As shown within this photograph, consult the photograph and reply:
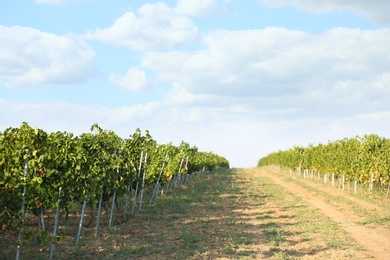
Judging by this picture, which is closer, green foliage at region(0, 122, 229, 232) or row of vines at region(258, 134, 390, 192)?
green foliage at region(0, 122, 229, 232)

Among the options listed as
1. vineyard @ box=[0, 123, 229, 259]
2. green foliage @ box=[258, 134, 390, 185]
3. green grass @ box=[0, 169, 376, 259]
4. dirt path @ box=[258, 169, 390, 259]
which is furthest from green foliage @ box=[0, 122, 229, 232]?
green foliage @ box=[258, 134, 390, 185]

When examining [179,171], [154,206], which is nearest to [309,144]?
[179,171]

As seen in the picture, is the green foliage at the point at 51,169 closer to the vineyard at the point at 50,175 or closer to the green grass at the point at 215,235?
the vineyard at the point at 50,175

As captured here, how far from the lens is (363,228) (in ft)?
62.0

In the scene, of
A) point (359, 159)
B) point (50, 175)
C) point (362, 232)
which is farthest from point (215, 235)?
point (359, 159)

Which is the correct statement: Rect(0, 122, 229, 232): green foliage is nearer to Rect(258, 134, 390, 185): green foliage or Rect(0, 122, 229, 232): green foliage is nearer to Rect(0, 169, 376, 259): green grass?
Rect(0, 169, 376, 259): green grass

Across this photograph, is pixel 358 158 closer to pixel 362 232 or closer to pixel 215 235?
pixel 362 232

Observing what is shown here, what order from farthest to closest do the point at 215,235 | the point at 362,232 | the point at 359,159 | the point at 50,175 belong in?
the point at 359,159 < the point at 362,232 < the point at 215,235 < the point at 50,175

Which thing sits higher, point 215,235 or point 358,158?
point 358,158

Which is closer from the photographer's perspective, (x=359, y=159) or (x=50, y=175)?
(x=50, y=175)

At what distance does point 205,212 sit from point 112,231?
6.43m

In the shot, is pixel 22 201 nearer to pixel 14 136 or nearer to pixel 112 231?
pixel 14 136

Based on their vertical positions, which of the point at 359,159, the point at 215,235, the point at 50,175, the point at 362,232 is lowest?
the point at 215,235

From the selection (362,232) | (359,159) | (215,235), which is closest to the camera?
(215,235)
